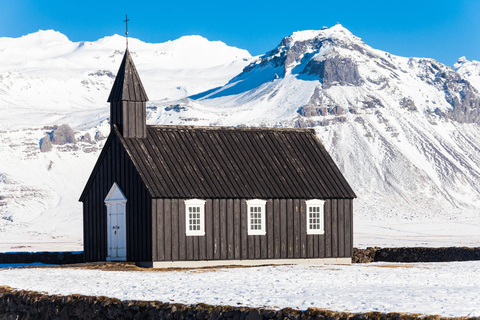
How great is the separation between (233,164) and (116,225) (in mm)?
5679

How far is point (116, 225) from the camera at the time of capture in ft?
115

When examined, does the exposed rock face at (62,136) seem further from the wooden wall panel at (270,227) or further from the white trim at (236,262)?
the wooden wall panel at (270,227)

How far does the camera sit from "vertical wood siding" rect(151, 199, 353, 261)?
3288cm

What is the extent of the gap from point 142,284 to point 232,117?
175294 mm

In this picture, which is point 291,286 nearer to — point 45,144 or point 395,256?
point 395,256

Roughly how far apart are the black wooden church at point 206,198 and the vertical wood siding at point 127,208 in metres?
0.04

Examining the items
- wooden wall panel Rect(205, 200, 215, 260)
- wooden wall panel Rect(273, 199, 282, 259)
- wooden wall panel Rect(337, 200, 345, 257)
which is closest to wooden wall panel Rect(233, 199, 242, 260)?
wooden wall panel Rect(205, 200, 215, 260)

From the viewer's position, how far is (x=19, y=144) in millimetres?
176250

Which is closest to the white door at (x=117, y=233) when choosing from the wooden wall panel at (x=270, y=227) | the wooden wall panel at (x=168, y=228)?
the wooden wall panel at (x=168, y=228)

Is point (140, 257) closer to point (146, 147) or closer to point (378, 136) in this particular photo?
point (146, 147)

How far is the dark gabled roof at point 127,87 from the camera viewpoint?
119 ft

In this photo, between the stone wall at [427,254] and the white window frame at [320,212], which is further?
the stone wall at [427,254]

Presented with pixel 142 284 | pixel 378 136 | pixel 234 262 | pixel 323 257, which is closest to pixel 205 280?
pixel 142 284

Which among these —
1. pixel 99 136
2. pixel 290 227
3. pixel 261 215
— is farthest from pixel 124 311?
pixel 99 136
